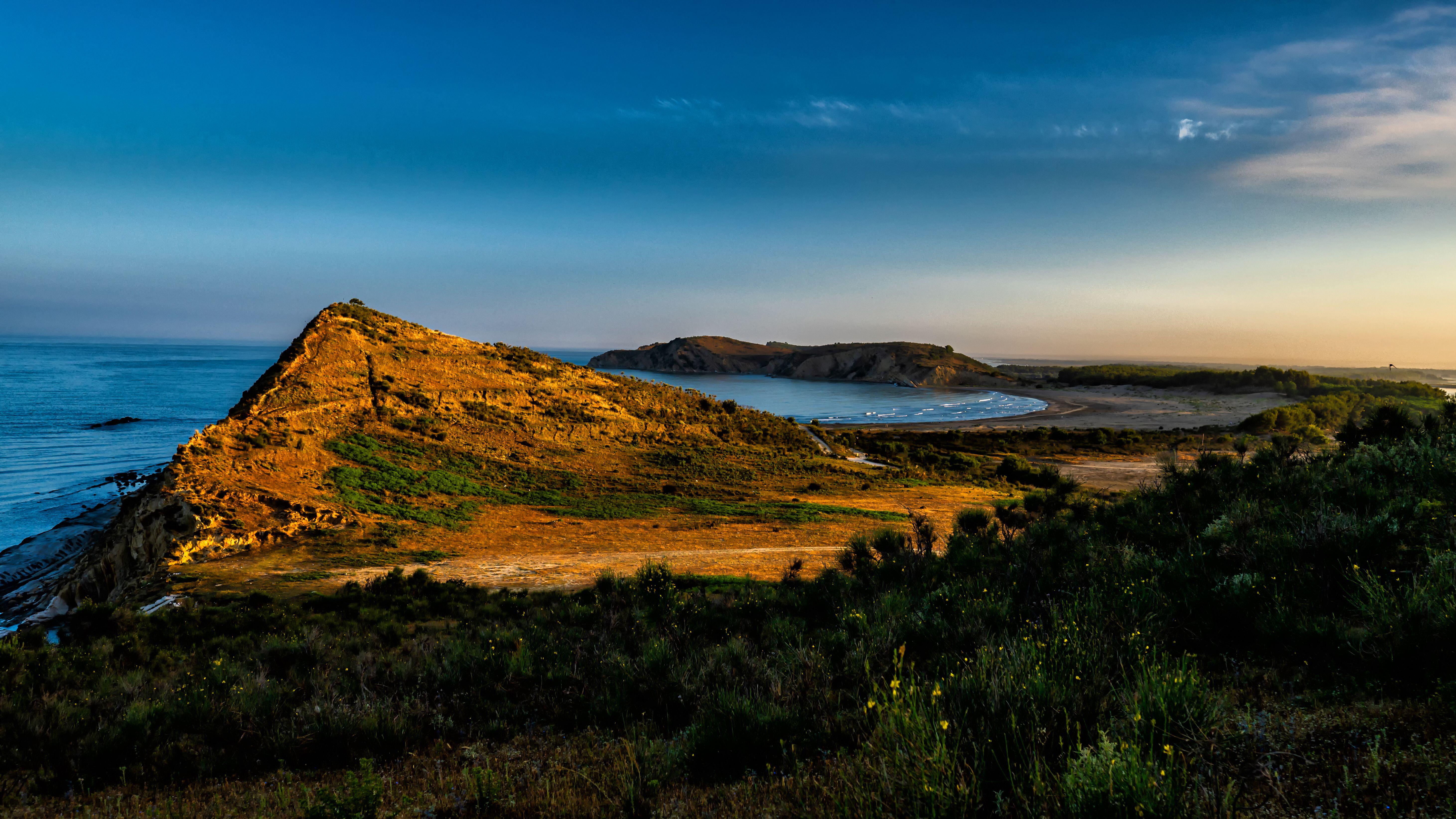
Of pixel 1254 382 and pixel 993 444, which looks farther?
pixel 1254 382

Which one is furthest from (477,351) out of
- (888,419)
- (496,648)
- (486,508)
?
(888,419)

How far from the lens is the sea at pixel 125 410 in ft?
97.9

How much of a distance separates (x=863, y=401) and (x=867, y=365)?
5951cm

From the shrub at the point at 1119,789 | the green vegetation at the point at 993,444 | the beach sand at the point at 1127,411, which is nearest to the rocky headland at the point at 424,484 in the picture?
the green vegetation at the point at 993,444

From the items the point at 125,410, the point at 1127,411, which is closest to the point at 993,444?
the point at 1127,411

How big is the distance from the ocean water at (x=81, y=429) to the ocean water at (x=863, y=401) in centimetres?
3369

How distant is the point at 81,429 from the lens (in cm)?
4762

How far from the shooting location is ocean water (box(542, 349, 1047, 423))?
79.4 m

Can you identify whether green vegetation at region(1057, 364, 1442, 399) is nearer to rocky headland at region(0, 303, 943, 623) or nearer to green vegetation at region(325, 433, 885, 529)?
rocky headland at region(0, 303, 943, 623)

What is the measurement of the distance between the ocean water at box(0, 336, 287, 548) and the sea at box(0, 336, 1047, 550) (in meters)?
0.12

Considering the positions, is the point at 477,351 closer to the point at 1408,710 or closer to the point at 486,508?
the point at 486,508

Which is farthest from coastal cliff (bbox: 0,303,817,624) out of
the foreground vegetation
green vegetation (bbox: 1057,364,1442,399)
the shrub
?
green vegetation (bbox: 1057,364,1442,399)

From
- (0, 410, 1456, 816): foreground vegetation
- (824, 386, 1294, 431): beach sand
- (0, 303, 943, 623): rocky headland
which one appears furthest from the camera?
(824, 386, 1294, 431): beach sand

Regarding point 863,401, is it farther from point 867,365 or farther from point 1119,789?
point 1119,789
